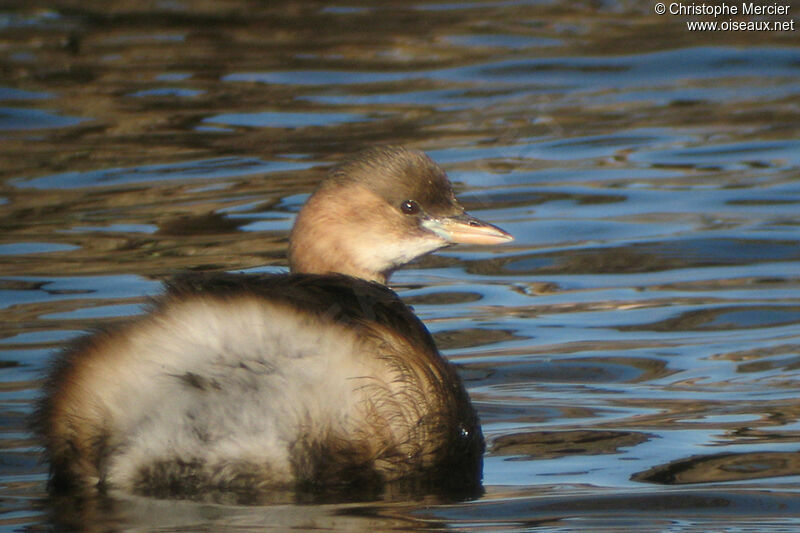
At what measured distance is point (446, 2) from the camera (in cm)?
1277

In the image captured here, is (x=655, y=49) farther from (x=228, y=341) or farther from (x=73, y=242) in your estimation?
(x=228, y=341)

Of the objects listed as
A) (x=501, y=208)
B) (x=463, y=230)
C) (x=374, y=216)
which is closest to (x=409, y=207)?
(x=374, y=216)

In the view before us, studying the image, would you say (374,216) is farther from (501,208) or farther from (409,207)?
(501,208)

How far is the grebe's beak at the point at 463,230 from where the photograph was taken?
5156 millimetres

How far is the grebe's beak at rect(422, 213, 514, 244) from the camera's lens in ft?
16.9

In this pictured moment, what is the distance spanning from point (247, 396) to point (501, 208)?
13.6 ft

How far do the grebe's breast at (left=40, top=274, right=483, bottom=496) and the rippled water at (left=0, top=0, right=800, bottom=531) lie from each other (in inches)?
4.2

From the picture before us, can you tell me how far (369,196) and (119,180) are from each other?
11.9ft

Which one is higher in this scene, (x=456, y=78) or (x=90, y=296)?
(x=456, y=78)

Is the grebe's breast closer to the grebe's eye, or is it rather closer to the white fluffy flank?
the white fluffy flank

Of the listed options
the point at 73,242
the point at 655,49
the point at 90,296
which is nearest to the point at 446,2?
the point at 655,49

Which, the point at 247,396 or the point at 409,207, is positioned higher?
the point at 409,207

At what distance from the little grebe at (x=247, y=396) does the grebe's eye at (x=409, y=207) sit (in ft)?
3.01

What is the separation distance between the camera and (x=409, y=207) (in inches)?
199
